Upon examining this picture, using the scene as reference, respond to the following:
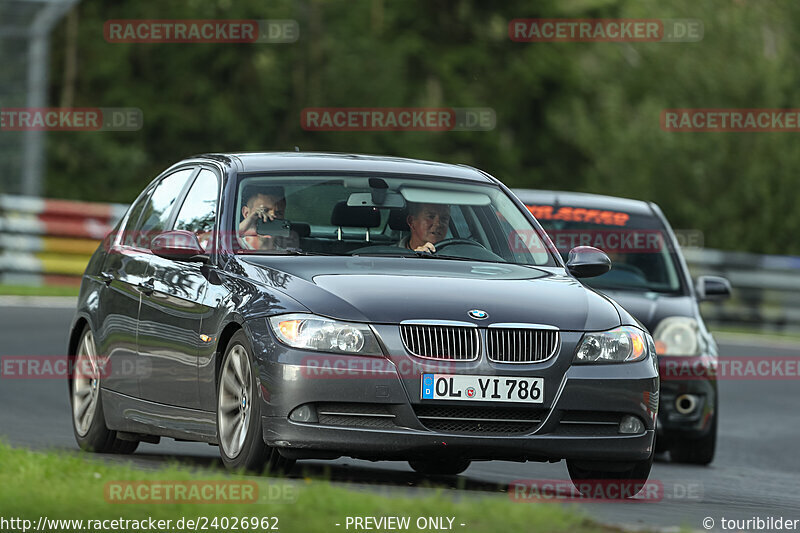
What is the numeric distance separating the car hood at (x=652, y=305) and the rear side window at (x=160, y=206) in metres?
3.44

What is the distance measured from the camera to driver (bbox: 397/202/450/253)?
9.07 metres

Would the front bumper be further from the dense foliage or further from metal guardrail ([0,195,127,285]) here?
the dense foliage

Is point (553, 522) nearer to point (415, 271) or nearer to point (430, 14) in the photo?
point (415, 271)

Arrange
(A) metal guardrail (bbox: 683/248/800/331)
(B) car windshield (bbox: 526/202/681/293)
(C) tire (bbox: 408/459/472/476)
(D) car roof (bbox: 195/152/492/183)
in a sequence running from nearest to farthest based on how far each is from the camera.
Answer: (D) car roof (bbox: 195/152/492/183)
(C) tire (bbox: 408/459/472/476)
(B) car windshield (bbox: 526/202/681/293)
(A) metal guardrail (bbox: 683/248/800/331)

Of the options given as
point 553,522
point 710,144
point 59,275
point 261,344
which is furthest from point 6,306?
point 710,144

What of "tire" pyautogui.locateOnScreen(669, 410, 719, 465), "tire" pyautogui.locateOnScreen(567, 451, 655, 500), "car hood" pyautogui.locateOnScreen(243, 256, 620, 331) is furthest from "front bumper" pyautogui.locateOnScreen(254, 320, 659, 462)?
"tire" pyautogui.locateOnScreen(669, 410, 719, 465)

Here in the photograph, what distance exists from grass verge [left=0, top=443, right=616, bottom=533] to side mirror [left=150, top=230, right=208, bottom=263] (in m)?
1.61

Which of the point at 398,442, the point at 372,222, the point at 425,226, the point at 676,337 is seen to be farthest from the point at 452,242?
the point at 676,337

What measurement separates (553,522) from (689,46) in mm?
40195

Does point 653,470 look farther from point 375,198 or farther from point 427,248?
point 375,198

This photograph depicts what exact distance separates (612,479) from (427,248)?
1457 millimetres

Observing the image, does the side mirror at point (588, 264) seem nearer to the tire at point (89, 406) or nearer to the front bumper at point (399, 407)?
the front bumper at point (399, 407)

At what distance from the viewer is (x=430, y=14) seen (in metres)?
53.5

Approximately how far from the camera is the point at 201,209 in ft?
31.1
